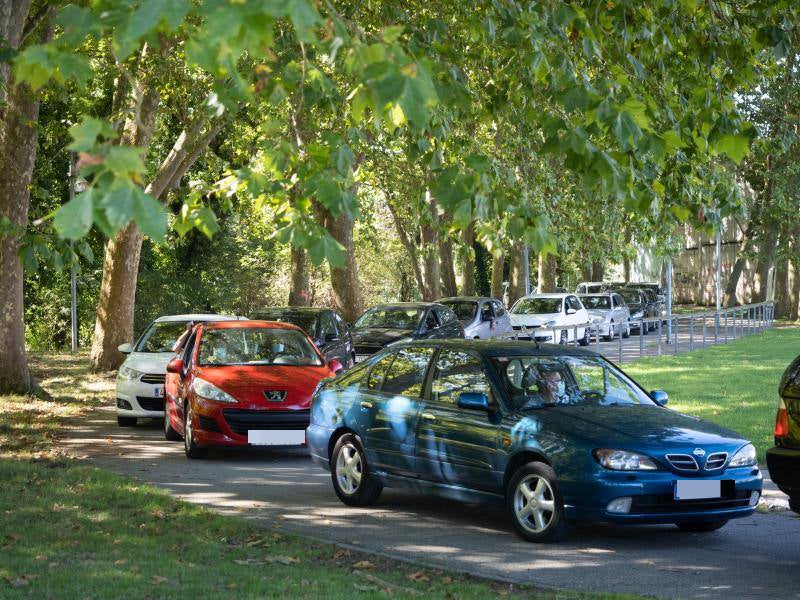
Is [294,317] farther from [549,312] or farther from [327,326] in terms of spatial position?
[549,312]

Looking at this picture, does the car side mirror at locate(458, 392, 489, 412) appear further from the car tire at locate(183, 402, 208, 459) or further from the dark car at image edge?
the car tire at locate(183, 402, 208, 459)

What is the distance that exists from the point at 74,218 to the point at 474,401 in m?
5.65

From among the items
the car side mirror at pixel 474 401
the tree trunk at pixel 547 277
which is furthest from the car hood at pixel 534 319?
the car side mirror at pixel 474 401

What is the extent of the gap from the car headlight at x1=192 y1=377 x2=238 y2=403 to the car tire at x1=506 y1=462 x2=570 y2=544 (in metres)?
5.23

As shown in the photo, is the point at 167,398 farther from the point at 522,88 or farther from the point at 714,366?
the point at 714,366

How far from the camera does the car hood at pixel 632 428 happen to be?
346 inches

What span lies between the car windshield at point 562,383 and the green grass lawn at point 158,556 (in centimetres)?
207

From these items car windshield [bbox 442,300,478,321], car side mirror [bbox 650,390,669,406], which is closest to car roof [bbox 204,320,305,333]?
car side mirror [bbox 650,390,669,406]

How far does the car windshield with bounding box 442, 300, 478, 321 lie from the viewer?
31328mm

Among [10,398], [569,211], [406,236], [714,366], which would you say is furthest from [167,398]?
[406,236]

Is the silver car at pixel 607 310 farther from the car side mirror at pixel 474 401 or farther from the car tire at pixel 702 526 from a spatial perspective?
the car side mirror at pixel 474 401

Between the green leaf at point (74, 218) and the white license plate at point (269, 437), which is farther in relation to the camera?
the white license plate at point (269, 437)

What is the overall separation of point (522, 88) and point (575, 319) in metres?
28.1

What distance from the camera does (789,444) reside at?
817cm
